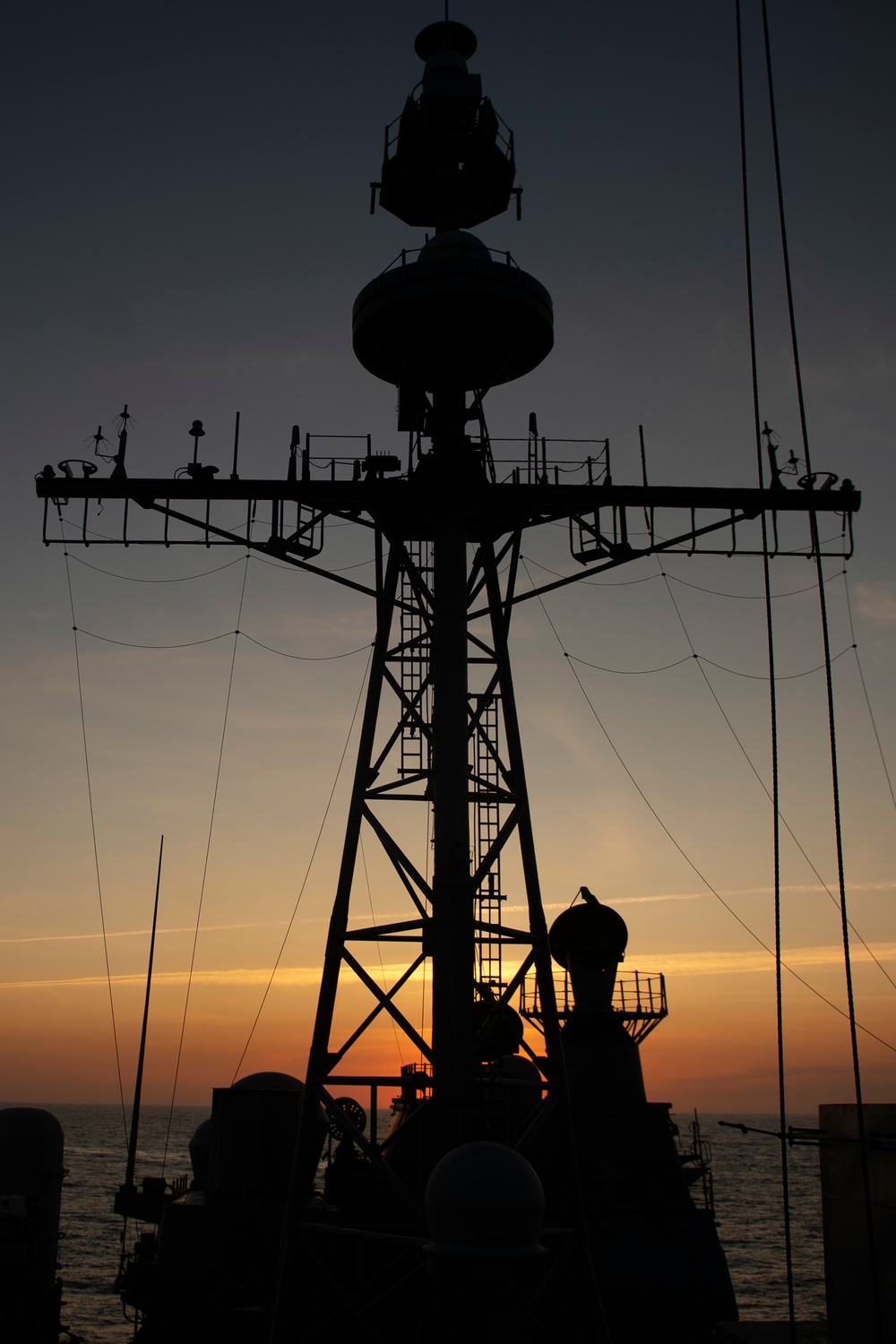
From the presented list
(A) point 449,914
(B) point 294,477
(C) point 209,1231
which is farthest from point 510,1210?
(C) point 209,1231

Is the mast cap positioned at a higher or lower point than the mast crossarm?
higher

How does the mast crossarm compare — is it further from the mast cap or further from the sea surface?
the sea surface

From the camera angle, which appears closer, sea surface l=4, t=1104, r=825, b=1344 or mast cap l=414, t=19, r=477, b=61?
mast cap l=414, t=19, r=477, b=61

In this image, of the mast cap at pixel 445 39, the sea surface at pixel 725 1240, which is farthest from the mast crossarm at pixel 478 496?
→ the sea surface at pixel 725 1240

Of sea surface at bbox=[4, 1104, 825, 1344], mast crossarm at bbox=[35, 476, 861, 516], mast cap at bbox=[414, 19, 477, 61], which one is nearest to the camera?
mast crossarm at bbox=[35, 476, 861, 516]

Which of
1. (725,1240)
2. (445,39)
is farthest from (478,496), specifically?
(725,1240)

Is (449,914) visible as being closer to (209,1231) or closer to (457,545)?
(457,545)

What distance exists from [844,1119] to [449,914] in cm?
767

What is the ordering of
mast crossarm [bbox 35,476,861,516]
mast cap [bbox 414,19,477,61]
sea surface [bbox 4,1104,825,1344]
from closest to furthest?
mast crossarm [bbox 35,476,861,516] → mast cap [bbox 414,19,477,61] → sea surface [bbox 4,1104,825,1344]

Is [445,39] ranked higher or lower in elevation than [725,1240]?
higher

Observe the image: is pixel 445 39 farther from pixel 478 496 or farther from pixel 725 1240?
pixel 725 1240

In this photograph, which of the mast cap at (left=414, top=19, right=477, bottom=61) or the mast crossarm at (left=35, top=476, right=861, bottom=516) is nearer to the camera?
the mast crossarm at (left=35, top=476, right=861, bottom=516)

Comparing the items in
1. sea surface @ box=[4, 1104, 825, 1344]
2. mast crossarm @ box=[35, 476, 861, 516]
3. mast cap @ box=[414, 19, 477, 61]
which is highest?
mast cap @ box=[414, 19, 477, 61]

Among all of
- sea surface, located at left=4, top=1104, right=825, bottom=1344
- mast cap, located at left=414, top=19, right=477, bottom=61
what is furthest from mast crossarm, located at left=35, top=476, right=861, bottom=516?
sea surface, located at left=4, top=1104, right=825, bottom=1344
